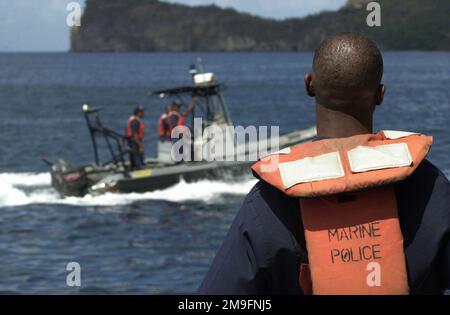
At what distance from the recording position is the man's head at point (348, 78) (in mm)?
2607

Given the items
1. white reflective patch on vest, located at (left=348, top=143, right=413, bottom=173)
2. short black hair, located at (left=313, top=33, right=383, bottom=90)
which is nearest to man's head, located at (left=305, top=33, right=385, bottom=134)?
short black hair, located at (left=313, top=33, right=383, bottom=90)

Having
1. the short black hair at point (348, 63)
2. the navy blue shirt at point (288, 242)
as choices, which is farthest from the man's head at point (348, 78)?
the navy blue shirt at point (288, 242)

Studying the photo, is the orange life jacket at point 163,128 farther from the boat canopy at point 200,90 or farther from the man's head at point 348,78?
the man's head at point 348,78

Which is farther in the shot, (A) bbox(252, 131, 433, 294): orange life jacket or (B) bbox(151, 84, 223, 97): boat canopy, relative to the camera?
(B) bbox(151, 84, 223, 97): boat canopy

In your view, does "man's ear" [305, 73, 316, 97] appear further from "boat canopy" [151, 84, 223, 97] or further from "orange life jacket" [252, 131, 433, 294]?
"boat canopy" [151, 84, 223, 97]

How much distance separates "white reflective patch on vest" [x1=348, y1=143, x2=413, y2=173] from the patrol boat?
19.2 meters

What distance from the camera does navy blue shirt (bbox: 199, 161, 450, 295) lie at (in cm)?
251

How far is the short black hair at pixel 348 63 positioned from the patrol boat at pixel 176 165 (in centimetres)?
1911

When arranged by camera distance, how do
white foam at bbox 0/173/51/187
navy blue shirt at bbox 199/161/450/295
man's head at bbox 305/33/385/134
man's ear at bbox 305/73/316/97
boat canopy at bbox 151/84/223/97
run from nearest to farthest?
navy blue shirt at bbox 199/161/450/295, man's head at bbox 305/33/385/134, man's ear at bbox 305/73/316/97, boat canopy at bbox 151/84/223/97, white foam at bbox 0/173/51/187
